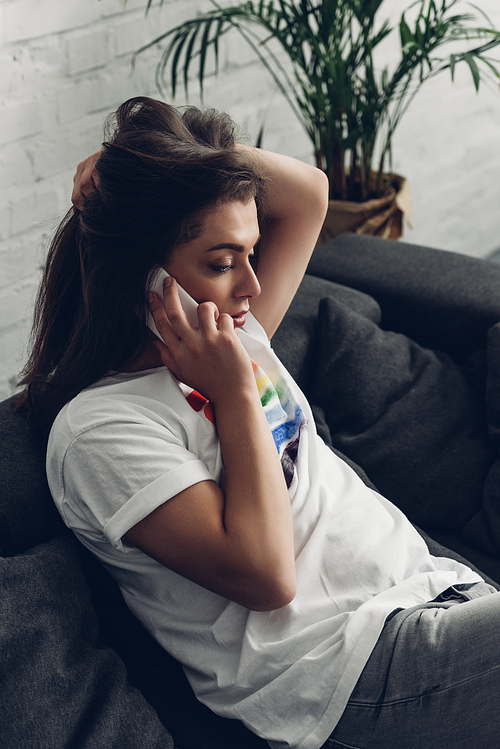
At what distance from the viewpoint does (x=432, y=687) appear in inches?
34.7

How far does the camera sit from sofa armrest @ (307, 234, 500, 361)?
5.58ft

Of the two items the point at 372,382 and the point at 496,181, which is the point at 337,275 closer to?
the point at 372,382

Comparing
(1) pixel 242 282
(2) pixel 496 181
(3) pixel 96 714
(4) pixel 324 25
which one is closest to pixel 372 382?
(1) pixel 242 282

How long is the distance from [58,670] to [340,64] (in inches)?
64.9

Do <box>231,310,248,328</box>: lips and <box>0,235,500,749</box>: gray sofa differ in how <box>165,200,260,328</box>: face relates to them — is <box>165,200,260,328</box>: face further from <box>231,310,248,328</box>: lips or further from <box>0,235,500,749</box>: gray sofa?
<box>0,235,500,749</box>: gray sofa

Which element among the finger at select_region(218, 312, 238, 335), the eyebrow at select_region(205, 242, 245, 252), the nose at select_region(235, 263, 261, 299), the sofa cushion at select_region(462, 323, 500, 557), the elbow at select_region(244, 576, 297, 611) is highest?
the eyebrow at select_region(205, 242, 245, 252)

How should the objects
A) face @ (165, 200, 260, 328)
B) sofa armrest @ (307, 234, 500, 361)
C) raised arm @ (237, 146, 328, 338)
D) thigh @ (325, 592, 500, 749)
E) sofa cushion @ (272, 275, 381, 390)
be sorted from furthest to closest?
sofa armrest @ (307, 234, 500, 361) < sofa cushion @ (272, 275, 381, 390) < raised arm @ (237, 146, 328, 338) < face @ (165, 200, 260, 328) < thigh @ (325, 592, 500, 749)

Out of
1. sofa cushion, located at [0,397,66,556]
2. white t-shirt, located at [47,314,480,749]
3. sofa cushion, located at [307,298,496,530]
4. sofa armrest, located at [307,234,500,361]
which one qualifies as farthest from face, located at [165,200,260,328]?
sofa armrest, located at [307,234,500,361]

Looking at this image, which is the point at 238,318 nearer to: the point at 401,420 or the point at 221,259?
the point at 221,259

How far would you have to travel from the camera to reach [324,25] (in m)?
1.84

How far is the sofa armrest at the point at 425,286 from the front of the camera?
67.0 inches

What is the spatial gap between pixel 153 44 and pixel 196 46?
0.63 feet

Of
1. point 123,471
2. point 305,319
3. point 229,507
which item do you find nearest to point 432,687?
point 229,507

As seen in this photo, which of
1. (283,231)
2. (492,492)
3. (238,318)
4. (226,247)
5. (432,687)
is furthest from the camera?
(492,492)
